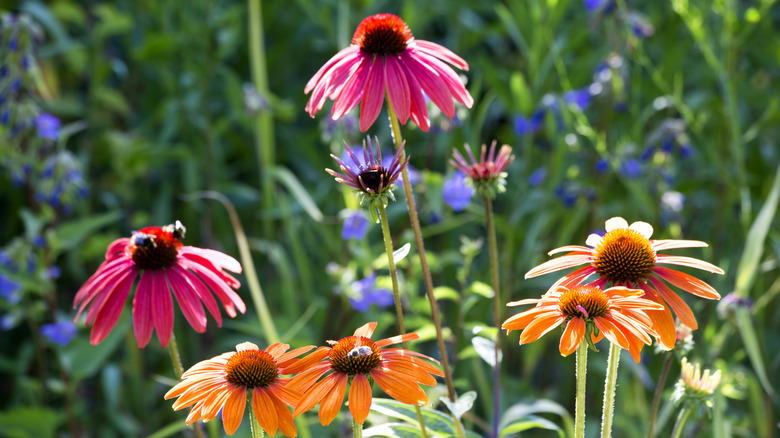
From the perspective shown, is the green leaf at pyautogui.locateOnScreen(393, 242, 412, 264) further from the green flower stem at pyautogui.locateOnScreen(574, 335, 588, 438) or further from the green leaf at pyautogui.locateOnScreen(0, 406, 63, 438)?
the green leaf at pyautogui.locateOnScreen(0, 406, 63, 438)

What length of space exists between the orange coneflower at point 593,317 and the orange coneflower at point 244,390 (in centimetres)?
25

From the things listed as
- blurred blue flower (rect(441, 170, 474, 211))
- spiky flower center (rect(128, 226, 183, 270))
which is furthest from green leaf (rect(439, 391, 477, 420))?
blurred blue flower (rect(441, 170, 474, 211))

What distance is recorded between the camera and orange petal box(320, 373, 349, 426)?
2.45 feet

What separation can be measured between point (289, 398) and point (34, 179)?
4.79 feet

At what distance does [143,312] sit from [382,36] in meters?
0.45

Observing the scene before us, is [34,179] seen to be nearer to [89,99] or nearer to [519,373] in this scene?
[89,99]

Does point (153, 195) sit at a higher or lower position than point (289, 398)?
higher

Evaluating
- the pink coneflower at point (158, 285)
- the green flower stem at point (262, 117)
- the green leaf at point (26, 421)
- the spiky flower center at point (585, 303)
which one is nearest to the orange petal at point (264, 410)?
the pink coneflower at point (158, 285)

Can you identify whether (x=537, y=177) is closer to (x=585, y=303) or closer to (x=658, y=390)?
(x=658, y=390)

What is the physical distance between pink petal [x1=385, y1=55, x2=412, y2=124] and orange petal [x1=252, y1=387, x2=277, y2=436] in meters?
0.34

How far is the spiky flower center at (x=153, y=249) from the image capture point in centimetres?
94

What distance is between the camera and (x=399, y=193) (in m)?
2.26

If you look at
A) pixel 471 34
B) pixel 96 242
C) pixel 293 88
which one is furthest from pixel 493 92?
pixel 96 242

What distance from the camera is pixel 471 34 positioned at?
254 cm
